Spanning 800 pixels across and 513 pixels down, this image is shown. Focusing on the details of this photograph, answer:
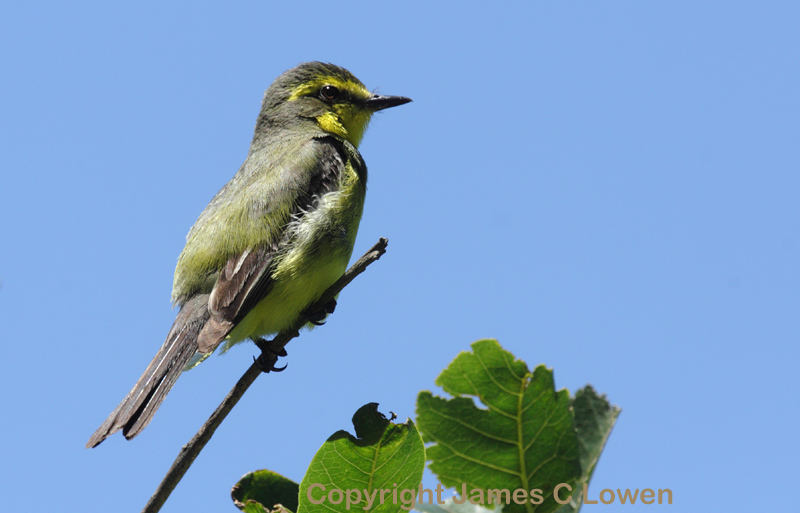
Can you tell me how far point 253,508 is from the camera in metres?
2.51

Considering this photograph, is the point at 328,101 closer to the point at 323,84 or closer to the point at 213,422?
the point at 323,84

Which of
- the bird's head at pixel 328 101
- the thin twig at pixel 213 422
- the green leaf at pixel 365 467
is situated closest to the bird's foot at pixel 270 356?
the thin twig at pixel 213 422

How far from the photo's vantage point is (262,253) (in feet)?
17.3

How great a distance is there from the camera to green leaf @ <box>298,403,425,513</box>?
2184 millimetres

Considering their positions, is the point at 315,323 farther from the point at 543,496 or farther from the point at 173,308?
the point at 543,496

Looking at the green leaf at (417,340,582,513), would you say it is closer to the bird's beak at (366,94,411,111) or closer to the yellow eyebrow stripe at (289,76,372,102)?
the bird's beak at (366,94,411,111)

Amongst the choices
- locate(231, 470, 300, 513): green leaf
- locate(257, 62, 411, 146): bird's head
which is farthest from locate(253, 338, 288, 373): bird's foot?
locate(231, 470, 300, 513): green leaf

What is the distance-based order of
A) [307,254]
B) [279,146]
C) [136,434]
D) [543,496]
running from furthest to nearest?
1. [279,146]
2. [307,254]
3. [136,434]
4. [543,496]

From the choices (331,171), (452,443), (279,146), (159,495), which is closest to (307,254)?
(331,171)

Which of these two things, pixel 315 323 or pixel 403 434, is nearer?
pixel 403 434

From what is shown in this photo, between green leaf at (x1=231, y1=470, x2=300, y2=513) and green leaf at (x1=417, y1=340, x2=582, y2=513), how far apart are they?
898 mm

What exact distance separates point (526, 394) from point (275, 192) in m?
3.89

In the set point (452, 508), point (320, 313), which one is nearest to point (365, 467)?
point (452, 508)

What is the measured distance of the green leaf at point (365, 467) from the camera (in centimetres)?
218
